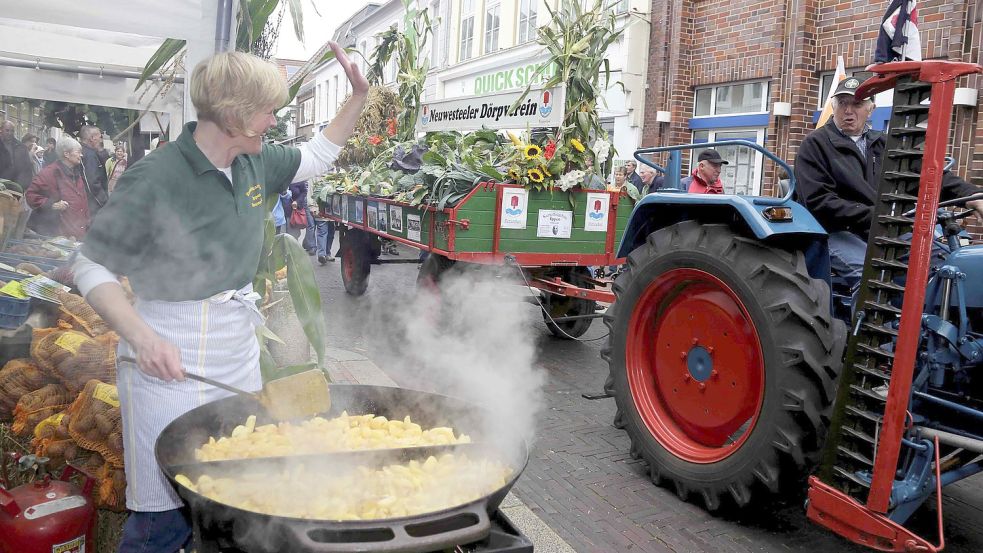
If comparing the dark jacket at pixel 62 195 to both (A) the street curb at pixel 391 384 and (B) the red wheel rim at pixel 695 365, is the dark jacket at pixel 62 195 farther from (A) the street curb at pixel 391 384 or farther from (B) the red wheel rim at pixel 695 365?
(B) the red wheel rim at pixel 695 365

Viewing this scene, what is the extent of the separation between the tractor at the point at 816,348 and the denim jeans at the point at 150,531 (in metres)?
2.27

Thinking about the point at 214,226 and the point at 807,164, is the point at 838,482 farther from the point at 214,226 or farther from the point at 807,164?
the point at 214,226

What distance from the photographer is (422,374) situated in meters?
4.70

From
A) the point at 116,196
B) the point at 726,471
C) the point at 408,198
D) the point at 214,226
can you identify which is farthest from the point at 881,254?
the point at 408,198

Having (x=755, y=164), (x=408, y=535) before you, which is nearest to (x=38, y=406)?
(x=408, y=535)

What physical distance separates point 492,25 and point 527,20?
2261mm

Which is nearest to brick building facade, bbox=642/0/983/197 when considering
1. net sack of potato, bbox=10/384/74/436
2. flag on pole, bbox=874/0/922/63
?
flag on pole, bbox=874/0/922/63

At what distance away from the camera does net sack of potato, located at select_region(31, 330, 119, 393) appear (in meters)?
2.97

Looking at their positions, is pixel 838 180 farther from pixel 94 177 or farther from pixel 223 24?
pixel 94 177

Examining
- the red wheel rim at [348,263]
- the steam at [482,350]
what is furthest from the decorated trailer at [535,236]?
the red wheel rim at [348,263]

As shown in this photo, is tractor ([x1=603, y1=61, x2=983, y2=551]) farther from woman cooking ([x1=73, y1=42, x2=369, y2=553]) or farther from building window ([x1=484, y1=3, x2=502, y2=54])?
building window ([x1=484, y1=3, x2=502, y2=54])

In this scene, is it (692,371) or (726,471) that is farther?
(692,371)

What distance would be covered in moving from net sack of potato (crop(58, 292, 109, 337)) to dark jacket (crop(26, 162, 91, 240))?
4079 mm

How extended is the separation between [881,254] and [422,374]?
292cm
